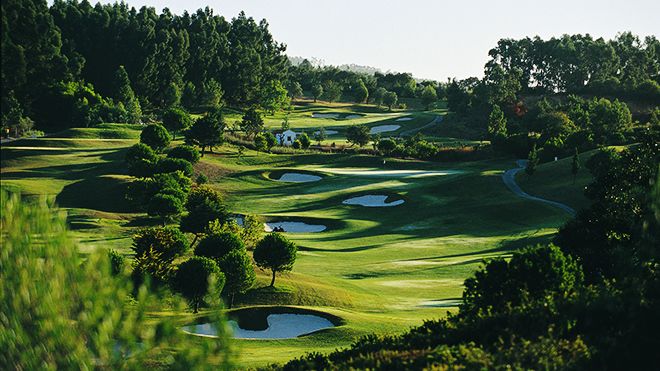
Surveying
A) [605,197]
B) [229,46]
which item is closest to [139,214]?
[605,197]

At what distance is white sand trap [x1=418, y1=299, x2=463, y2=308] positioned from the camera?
134 feet

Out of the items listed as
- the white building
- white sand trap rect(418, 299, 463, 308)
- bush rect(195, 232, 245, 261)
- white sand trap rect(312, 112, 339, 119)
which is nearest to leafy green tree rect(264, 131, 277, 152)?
the white building

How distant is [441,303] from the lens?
42000 mm

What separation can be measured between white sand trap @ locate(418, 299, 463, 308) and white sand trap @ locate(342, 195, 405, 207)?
3856 centimetres

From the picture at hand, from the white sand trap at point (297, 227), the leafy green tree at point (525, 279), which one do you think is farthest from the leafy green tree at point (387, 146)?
the leafy green tree at point (525, 279)

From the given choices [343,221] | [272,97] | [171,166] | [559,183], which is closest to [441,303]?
[343,221]

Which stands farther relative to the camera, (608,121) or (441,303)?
(608,121)

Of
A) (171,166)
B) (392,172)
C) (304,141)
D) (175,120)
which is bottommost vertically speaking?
(392,172)

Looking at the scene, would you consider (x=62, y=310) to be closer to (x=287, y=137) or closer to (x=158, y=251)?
(x=158, y=251)

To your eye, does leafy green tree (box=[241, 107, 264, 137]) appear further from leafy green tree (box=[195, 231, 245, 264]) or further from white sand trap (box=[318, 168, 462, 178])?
leafy green tree (box=[195, 231, 245, 264])

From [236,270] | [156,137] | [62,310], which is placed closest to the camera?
[62,310]

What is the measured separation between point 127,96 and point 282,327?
105616 mm

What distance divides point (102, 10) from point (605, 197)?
5251 inches

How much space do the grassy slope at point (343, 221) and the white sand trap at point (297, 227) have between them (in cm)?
136
